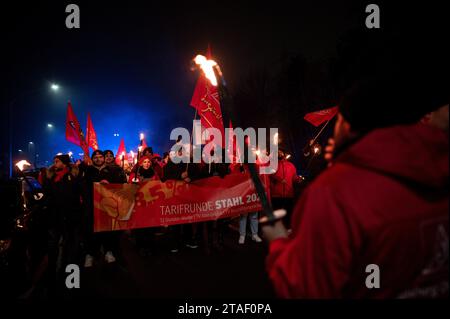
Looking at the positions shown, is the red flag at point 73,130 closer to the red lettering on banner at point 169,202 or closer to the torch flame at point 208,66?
the red lettering on banner at point 169,202

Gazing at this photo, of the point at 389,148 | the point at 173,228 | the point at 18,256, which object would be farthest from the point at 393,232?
the point at 173,228

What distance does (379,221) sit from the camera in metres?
1.20

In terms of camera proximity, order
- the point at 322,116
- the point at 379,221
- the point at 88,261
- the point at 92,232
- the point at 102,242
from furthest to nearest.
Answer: the point at 322,116 → the point at 102,242 → the point at 92,232 → the point at 88,261 → the point at 379,221

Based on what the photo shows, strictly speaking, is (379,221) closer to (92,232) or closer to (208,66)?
(208,66)

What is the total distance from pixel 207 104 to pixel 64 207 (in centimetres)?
410

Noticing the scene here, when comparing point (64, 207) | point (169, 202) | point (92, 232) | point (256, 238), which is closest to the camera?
point (64, 207)

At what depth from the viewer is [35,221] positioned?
5.64 metres

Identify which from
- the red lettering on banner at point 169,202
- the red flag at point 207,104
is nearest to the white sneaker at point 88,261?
the red lettering on banner at point 169,202

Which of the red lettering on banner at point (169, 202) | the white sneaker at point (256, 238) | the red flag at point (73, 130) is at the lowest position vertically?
the white sneaker at point (256, 238)

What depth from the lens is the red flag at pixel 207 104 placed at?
23.6 feet

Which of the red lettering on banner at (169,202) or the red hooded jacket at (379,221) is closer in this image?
the red hooded jacket at (379,221)

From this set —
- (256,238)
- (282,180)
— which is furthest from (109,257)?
(282,180)

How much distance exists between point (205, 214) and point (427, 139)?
598cm

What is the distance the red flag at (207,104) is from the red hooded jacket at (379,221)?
5.98m
